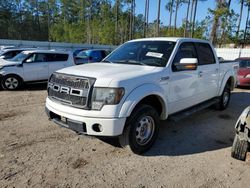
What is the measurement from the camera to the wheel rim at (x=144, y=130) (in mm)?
3745

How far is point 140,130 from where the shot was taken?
3805 millimetres

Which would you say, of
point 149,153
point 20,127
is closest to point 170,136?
point 149,153

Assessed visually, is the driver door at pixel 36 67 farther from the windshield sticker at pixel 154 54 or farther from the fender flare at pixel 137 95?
the fender flare at pixel 137 95

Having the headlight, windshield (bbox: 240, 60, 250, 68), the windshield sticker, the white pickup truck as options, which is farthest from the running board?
windshield (bbox: 240, 60, 250, 68)

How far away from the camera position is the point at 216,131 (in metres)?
5.04

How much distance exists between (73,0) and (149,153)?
66.9 meters

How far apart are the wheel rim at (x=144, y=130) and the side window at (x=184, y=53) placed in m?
1.09

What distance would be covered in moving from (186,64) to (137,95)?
1.30m

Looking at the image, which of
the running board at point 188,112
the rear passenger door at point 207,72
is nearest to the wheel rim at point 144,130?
the running board at point 188,112

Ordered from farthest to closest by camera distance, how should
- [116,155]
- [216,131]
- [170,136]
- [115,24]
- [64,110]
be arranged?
[115,24], [216,131], [170,136], [116,155], [64,110]

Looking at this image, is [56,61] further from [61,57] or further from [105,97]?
[105,97]

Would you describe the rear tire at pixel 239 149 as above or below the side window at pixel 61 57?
below

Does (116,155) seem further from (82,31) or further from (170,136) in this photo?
(82,31)

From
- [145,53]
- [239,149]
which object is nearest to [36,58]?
[145,53]
